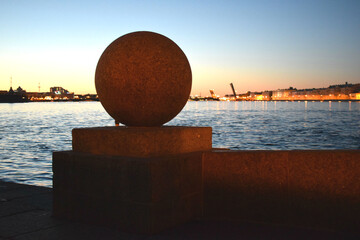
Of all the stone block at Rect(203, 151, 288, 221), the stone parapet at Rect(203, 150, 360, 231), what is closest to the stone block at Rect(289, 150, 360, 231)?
the stone parapet at Rect(203, 150, 360, 231)

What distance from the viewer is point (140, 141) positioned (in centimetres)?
436

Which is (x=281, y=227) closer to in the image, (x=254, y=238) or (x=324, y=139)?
(x=254, y=238)

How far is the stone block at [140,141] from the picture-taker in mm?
4371

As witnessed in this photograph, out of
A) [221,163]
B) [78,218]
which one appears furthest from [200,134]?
[78,218]

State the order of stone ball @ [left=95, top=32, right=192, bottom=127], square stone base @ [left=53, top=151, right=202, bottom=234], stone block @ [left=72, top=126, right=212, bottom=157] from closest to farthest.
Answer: square stone base @ [left=53, top=151, right=202, bottom=234] → stone block @ [left=72, top=126, right=212, bottom=157] → stone ball @ [left=95, top=32, right=192, bottom=127]

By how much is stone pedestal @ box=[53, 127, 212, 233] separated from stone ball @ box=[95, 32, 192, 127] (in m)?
0.39

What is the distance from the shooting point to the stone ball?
4.69 meters

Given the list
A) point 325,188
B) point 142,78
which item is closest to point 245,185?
point 325,188

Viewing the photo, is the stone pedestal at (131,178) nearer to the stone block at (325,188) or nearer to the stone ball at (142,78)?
the stone ball at (142,78)

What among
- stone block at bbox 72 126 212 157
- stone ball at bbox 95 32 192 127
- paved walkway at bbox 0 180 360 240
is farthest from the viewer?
stone ball at bbox 95 32 192 127

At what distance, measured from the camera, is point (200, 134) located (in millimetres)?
4992

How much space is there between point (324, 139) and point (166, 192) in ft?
91.8

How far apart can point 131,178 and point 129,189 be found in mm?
129

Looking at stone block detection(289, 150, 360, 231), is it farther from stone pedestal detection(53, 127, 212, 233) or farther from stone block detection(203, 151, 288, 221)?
stone pedestal detection(53, 127, 212, 233)
